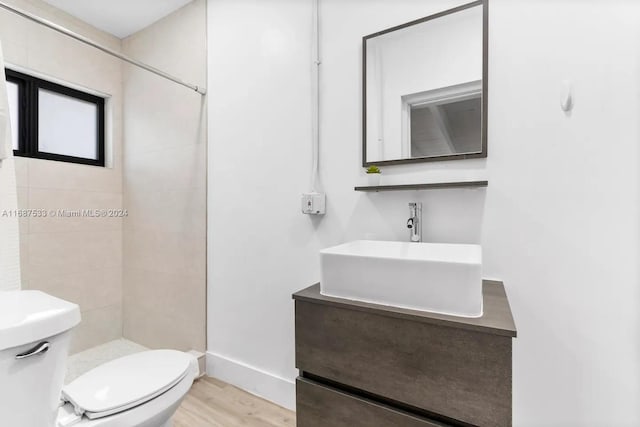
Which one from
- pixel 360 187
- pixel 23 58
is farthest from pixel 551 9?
pixel 23 58

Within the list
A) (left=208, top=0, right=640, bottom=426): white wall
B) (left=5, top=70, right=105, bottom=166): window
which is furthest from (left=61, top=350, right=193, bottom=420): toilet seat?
(left=5, top=70, right=105, bottom=166): window

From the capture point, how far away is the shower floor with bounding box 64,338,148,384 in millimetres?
2023

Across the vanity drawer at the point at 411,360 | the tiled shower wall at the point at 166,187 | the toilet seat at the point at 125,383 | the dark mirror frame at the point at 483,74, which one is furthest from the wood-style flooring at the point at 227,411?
the dark mirror frame at the point at 483,74

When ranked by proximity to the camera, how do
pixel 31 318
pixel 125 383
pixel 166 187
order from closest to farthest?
1. pixel 31 318
2. pixel 125 383
3. pixel 166 187

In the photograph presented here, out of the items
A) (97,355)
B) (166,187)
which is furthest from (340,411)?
(97,355)

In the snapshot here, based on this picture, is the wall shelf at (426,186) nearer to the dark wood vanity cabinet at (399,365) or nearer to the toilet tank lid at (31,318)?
the dark wood vanity cabinet at (399,365)

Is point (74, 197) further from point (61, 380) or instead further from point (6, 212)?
point (61, 380)

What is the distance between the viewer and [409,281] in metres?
0.94

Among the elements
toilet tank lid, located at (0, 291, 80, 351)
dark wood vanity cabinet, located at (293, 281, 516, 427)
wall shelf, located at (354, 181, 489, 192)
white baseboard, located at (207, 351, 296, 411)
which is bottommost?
white baseboard, located at (207, 351, 296, 411)

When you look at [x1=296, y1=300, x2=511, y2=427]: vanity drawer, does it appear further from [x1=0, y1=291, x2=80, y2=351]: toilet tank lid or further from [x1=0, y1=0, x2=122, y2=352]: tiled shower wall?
[x1=0, y1=0, x2=122, y2=352]: tiled shower wall

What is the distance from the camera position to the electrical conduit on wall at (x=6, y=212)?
4.09ft

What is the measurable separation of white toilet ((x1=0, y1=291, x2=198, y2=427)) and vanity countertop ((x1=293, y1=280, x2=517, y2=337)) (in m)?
0.62

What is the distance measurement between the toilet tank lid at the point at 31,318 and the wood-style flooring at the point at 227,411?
95 centimetres

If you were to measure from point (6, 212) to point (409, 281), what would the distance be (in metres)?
1.53
